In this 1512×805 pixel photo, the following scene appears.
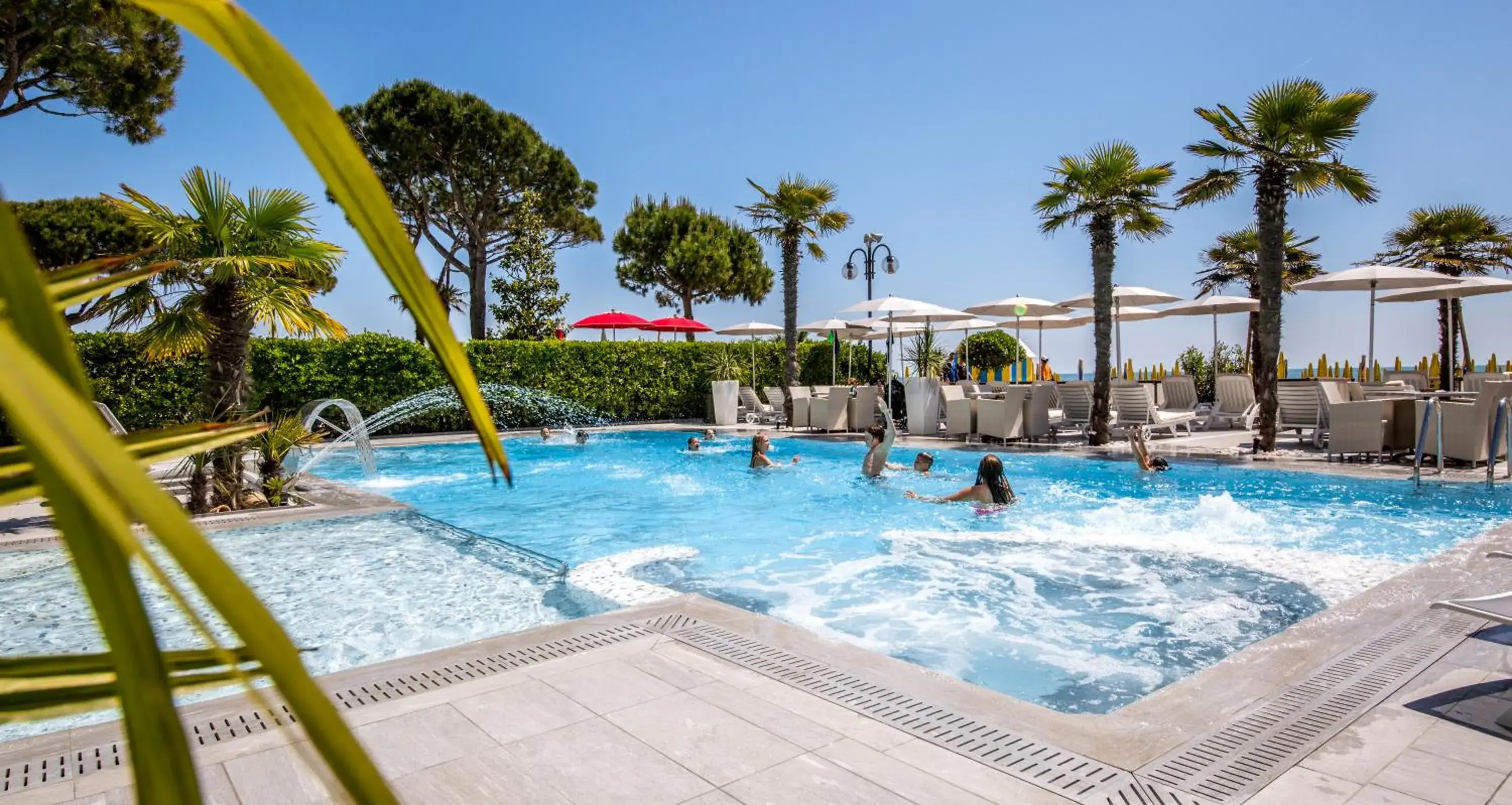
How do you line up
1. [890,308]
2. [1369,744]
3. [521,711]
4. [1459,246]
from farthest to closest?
[1459,246]
[890,308]
[521,711]
[1369,744]

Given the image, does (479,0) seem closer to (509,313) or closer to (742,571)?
(742,571)

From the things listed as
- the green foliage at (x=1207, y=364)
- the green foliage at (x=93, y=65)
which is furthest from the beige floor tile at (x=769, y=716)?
the green foliage at (x=1207, y=364)

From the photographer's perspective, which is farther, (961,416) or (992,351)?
(992,351)

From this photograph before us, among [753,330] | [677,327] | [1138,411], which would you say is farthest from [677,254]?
[1138,411]

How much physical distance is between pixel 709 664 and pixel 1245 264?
27.1m

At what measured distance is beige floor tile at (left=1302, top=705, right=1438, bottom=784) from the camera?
291cm

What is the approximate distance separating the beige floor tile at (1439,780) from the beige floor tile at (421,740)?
3.18 metres

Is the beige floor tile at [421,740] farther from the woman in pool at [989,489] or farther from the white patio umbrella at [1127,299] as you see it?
the white patio umbrella at [1127,299]

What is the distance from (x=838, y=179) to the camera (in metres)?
22.2

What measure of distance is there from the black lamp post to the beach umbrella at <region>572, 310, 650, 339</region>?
5.59m

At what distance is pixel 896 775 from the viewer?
2885 mm

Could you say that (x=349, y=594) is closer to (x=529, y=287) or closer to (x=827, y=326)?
(x=827, y=326)

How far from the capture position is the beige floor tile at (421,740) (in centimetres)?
301

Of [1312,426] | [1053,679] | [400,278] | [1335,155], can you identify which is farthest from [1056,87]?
[400,278]
